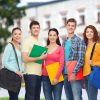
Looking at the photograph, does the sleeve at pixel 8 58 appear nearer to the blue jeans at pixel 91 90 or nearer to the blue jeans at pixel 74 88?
the blue jeans at pixel 74 88

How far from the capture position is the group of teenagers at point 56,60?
9516 mm

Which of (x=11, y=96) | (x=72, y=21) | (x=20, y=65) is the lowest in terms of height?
(x=11, y=96)

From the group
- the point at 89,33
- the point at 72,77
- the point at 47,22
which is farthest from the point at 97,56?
the point at 47,22

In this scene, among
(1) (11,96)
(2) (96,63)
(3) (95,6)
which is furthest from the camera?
(3) (95,6)

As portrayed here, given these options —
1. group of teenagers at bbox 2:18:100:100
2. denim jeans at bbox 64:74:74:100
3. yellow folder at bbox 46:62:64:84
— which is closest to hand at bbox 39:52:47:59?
group of teenagers at bbox 2:18:100:100

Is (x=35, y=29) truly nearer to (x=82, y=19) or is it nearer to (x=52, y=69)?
(x=52, y=69)

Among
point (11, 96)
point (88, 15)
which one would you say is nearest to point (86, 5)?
point (88, 15)

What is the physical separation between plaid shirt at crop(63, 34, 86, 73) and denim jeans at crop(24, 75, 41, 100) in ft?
2.40

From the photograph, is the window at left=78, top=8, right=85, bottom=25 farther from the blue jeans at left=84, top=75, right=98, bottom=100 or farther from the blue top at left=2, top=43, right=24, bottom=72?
the blue jeans at left=84, top=75, right=98, bottom=100

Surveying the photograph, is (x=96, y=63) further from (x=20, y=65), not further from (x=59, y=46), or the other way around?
(x=20, y=65)

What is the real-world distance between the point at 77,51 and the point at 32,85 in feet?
3.43

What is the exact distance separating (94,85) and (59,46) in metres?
0.98

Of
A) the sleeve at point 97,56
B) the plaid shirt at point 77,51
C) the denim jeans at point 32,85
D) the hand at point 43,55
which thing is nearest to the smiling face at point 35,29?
the hand at point 43,55

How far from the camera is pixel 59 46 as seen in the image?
9680 millimetres
